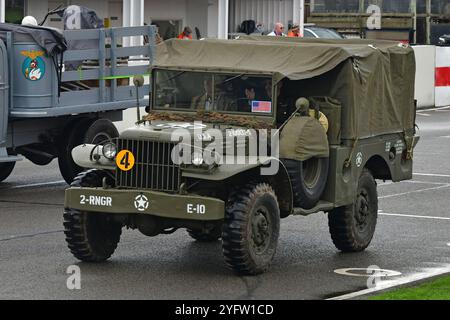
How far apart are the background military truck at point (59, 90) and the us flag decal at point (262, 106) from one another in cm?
420

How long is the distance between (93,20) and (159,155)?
8385 mm

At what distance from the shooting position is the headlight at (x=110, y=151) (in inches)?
467

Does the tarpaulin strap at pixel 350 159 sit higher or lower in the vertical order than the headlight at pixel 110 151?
lower

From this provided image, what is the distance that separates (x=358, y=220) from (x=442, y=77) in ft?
71.6

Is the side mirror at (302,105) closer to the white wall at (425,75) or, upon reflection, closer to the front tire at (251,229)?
the front tire at (251,229)

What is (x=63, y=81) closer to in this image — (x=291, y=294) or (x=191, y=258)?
(x=191, y=258)

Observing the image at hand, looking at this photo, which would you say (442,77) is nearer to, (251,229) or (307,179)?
(307,179)

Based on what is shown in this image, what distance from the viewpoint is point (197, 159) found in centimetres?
1127

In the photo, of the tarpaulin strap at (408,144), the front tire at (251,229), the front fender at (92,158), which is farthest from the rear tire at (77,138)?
the front tire at (251,229)

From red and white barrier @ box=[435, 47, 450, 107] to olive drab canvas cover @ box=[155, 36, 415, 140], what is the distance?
2104 centimetres

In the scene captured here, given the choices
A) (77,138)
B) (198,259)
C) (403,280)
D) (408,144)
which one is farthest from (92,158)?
(77,138)

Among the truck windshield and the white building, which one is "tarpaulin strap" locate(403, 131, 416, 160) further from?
the white building

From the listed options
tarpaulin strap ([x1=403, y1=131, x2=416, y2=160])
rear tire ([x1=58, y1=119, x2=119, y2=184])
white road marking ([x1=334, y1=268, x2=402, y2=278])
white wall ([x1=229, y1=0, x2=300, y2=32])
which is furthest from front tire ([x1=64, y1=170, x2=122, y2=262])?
white wall ([x1=229, y1=0, x2=300, y2=32])

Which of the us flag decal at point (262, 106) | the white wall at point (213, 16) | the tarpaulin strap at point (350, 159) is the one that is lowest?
the tarpaulin strap at point (350, 159)
